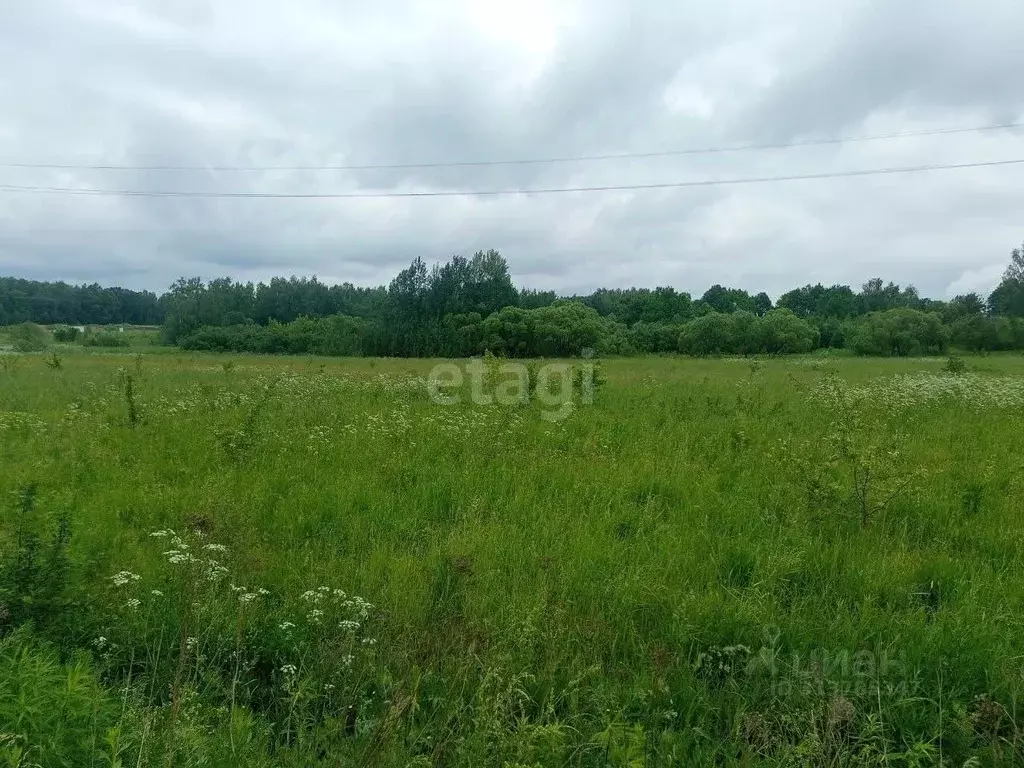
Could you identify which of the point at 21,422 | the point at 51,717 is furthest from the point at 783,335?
the point at 51,717

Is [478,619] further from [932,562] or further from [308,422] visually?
[308,422]

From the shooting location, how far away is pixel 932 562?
14.4 feet

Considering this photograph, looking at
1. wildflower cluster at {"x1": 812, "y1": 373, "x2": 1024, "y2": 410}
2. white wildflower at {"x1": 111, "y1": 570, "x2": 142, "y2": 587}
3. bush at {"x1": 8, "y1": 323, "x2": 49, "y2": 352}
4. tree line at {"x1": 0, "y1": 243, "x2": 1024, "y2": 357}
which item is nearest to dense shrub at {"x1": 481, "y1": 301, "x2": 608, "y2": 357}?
tree line at {"x1": 0, "y1": 243, "x2": 1024, "y2": 357}

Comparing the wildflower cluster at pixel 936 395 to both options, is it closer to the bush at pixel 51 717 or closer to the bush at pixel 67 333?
the bush at pixel 51 717

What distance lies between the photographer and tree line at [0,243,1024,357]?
2125 inches

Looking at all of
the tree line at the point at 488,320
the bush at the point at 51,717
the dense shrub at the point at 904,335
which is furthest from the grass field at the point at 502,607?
the dense shrub at the point at 904,335

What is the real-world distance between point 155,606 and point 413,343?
60419 mm

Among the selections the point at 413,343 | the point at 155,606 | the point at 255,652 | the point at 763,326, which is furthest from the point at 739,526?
the point at 763,326

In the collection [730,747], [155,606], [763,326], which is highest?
[763,326]

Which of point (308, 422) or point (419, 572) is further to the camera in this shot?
point (308, 422)

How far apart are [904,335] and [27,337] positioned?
67.9 metres

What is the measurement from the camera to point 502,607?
3.69m

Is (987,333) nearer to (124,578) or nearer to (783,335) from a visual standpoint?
(783,335)

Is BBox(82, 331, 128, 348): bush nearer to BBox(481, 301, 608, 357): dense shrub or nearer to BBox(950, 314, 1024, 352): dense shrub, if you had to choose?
BBox(481, 301, 608, 357): dense shrub
